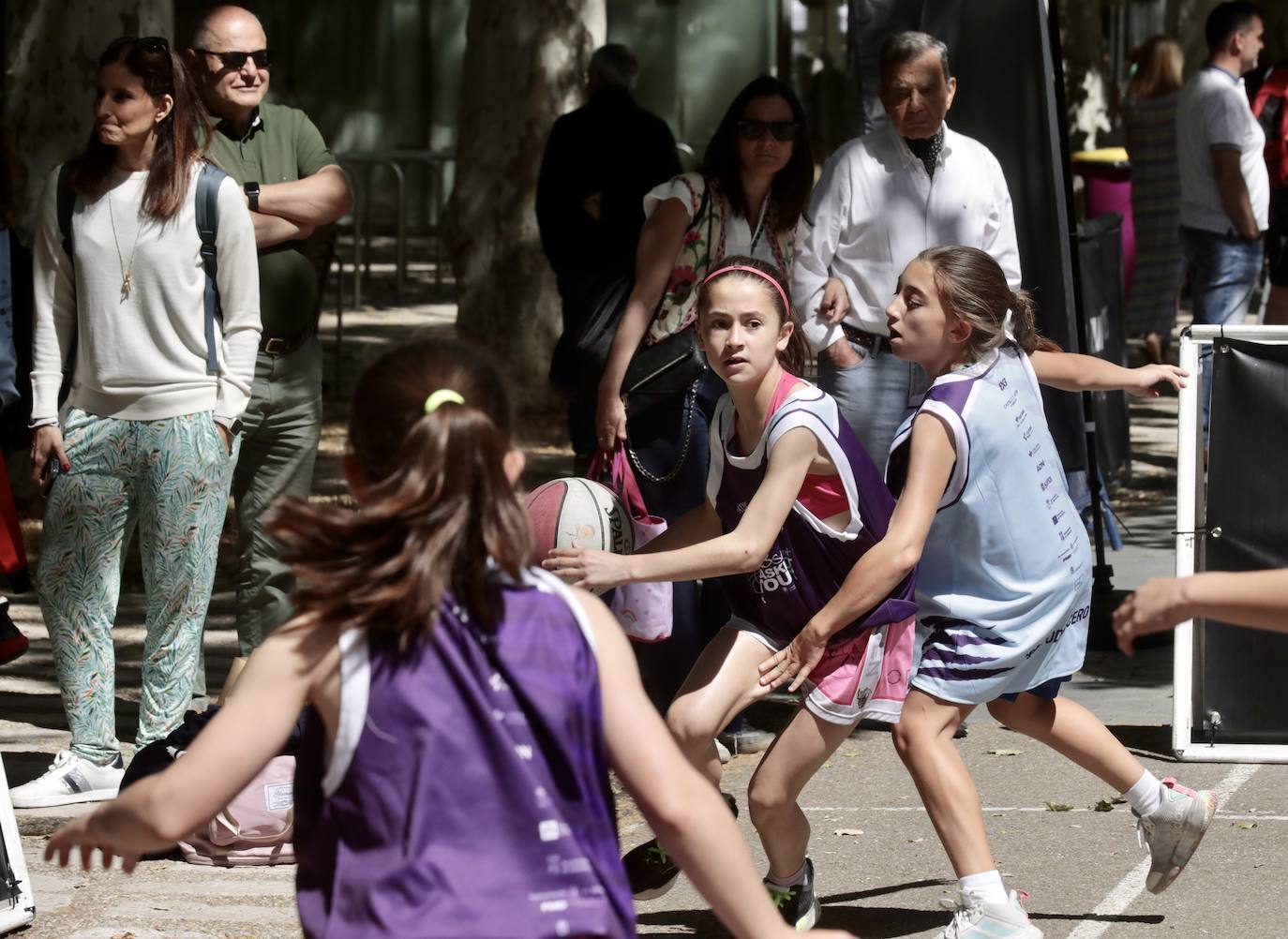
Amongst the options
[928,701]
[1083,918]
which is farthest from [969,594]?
[1083,918]

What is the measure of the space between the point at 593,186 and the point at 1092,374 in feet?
10.8

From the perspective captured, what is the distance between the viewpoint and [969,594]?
15.4 ft

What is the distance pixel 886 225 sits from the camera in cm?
663

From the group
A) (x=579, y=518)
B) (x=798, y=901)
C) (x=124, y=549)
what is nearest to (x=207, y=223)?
(x=124, y=549)

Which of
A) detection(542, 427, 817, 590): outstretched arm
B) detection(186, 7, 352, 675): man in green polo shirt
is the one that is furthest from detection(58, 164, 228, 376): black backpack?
detection(542, 427, 817, 590): outstretched arm

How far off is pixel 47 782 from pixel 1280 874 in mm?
3306

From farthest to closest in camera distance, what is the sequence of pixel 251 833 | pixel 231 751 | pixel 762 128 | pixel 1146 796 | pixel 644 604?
pixel 762 128 → pixel 644 604 → pixel 251 833 → pixel 1146 796 → pixel 231 751

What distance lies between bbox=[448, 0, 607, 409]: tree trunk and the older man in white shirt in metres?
6.66

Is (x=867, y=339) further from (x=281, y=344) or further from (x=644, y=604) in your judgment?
(x=281, y=344)

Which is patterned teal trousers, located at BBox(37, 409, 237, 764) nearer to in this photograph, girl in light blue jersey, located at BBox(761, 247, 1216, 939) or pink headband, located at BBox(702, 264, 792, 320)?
pink headband, located at BBox(702, 264, 792, 320)

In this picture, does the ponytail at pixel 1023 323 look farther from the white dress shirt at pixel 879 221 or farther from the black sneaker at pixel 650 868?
the white dress shirt at pixel 879 221

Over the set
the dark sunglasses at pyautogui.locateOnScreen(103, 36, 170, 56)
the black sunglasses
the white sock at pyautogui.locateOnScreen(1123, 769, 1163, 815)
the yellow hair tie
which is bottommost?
the white sock at pyautogui.locateOnScreen(1123, 769, 1163, 815)

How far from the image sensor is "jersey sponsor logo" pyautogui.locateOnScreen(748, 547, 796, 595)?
4629mm

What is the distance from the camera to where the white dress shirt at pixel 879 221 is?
6.62 m
